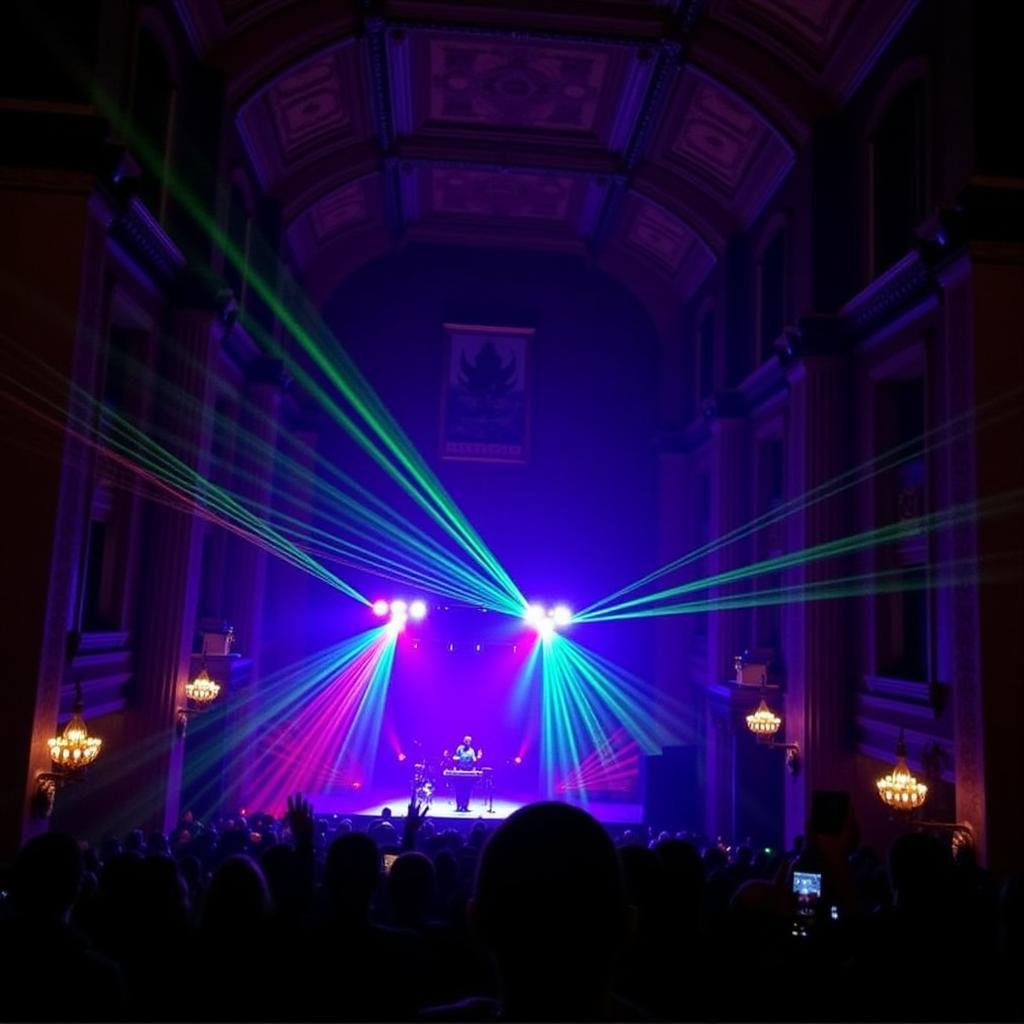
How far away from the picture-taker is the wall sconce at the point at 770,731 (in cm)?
1202

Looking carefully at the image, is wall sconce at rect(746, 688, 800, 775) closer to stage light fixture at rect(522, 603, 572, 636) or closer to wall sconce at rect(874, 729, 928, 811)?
wall sconce at rect(874, 729, 928, 811)

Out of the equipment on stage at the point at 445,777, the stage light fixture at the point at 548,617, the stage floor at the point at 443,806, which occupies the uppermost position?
the stage light fixture at the point at 548,617

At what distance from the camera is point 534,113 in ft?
53.3

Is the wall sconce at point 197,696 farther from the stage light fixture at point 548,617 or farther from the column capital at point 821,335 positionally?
the stage light fixture at point 548,617

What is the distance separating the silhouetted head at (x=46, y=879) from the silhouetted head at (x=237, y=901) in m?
0.51

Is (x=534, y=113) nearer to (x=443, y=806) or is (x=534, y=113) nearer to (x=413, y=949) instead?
(x=443, y=806)

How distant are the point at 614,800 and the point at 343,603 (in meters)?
7.83

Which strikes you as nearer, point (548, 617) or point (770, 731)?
point (770, 731)

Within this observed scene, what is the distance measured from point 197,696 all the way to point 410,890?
8.28m

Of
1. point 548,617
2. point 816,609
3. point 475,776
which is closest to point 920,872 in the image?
point 816,609

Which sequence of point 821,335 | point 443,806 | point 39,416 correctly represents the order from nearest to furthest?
point 39,416, point 821,335, point 443,806

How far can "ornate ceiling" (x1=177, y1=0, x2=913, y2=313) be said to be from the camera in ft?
41.7

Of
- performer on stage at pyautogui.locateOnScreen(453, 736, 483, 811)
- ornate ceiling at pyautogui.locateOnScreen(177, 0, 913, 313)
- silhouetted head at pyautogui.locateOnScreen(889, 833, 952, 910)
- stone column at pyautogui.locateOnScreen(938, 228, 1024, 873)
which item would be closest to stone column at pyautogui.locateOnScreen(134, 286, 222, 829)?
ornate ceiling at pyautogui.locateOnScreen(177, 0, 913, 313)

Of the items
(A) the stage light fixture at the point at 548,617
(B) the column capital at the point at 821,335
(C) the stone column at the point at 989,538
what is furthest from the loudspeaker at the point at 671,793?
(C) the stone column at the point at 989,538
